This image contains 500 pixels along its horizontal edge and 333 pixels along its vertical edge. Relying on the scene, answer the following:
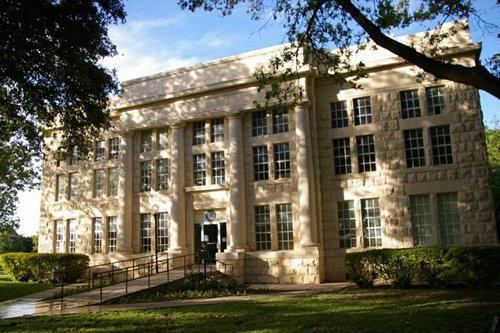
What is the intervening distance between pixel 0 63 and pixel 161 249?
528 inches

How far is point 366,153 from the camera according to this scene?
21719 millimetres

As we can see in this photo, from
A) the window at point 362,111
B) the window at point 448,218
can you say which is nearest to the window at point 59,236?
the window at point 362,111

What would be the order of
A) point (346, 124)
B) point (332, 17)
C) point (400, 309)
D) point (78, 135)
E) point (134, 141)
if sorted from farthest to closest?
point (134, 141)
point (346, 124)
point (78, 135)
point (332, 17)
point (400, 309)

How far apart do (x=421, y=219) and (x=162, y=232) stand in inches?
508

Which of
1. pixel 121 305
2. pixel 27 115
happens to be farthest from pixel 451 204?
pixel 27 115

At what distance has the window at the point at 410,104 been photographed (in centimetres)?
2112

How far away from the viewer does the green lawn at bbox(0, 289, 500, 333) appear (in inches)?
367

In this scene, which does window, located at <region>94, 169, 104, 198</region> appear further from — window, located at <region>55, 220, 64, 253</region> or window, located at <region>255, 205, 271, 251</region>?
window, located at <region>255, 205, 271, 251</region>

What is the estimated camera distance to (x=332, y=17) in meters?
13.4

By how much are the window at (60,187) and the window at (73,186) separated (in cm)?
53

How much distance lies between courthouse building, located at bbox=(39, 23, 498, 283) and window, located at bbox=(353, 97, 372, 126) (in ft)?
0.21

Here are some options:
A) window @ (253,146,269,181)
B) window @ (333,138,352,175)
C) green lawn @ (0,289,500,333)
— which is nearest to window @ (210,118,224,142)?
window @ (253,146,269,181)

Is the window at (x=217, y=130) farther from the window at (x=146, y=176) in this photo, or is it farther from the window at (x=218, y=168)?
the window at (x=146, y=176)

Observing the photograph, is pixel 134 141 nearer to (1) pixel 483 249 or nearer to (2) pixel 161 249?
(2) pixel 161 249
